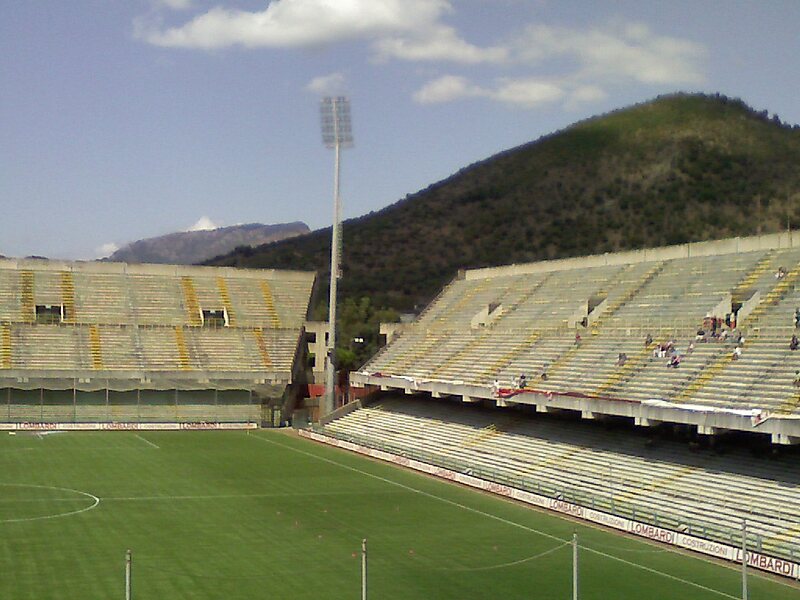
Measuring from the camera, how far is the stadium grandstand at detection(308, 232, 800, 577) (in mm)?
29453

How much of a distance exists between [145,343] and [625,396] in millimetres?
33496

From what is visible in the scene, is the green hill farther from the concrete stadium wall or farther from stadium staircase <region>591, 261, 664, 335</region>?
stadium staircase <region>591, 261, 664, 335</region>

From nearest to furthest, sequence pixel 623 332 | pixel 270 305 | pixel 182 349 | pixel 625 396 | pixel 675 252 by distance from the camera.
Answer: pixel 625 396, pixel 623 332, pixel 675 252, pixel 182 349, pixel 270 305

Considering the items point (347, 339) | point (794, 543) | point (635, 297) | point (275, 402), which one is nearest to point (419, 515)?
point (794, 543)

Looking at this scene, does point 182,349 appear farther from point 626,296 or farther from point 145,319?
point 626,296

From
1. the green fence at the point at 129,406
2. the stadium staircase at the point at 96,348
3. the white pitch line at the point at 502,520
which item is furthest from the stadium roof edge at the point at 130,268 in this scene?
the white pitch line at the point at 502,520

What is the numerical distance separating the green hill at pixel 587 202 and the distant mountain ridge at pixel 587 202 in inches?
6.9

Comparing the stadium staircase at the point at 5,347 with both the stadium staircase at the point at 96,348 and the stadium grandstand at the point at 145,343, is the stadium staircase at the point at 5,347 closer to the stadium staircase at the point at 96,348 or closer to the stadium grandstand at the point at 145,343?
the stadium grandstand at the point at 145,343

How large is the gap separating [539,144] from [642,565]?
116242 mm

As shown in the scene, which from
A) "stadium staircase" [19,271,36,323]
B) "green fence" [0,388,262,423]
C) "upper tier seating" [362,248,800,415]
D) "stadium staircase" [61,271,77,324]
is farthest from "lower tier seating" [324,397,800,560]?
"stadium staircase" [19,271,36,323]

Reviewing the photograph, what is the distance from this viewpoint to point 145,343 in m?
61.4

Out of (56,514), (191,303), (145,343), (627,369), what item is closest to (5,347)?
(145,343)

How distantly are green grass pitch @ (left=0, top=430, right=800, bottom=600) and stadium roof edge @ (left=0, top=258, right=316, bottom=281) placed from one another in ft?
80.4

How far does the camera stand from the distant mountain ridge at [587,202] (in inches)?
4306
